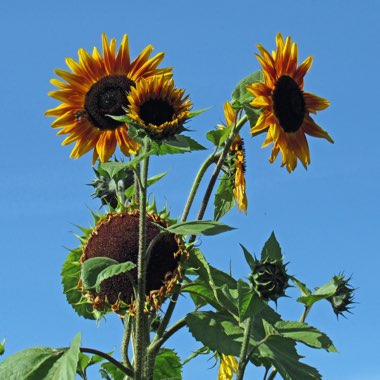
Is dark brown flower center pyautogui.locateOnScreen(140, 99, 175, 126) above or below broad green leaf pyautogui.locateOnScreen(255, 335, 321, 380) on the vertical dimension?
above

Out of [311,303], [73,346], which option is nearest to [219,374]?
[311,303]

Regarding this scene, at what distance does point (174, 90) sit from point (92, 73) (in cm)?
62

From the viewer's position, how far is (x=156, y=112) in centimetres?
301

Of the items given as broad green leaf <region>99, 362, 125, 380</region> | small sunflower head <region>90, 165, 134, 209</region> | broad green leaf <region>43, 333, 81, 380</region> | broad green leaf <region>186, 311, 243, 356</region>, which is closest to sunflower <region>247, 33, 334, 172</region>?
broad green leaf <region>186, 311, 243, 356</region>

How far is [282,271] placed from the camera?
278 cm

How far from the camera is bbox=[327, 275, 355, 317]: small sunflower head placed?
3.36 m

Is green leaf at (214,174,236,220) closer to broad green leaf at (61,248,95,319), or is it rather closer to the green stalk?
broad green leaf at (61,248,95,319)

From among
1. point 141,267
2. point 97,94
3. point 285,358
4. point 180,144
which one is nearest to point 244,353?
point 285,358

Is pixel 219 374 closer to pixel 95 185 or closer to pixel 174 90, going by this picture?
pixel 95 185

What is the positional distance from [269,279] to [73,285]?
1.09m

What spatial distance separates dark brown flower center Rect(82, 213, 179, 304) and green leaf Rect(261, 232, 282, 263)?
0.48 meters

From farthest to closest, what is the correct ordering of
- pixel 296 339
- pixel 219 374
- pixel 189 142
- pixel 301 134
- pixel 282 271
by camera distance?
pixel 219 374 → pixel 301 134 → pixel 296 339 → pixel 189 142 → pixel 282 271

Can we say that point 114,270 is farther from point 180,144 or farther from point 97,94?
point 97,94

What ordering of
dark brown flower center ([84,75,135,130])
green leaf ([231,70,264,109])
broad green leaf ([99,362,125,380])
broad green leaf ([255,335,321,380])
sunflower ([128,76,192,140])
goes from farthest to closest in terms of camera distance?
broad green leaf ([99,362,125,380]), dark brown flower center ([84,75,135,130]), green leaf ([231,70,264,109]), broad green leaf ([255,335,321,380]), sunflower ([128,76,192,140])
